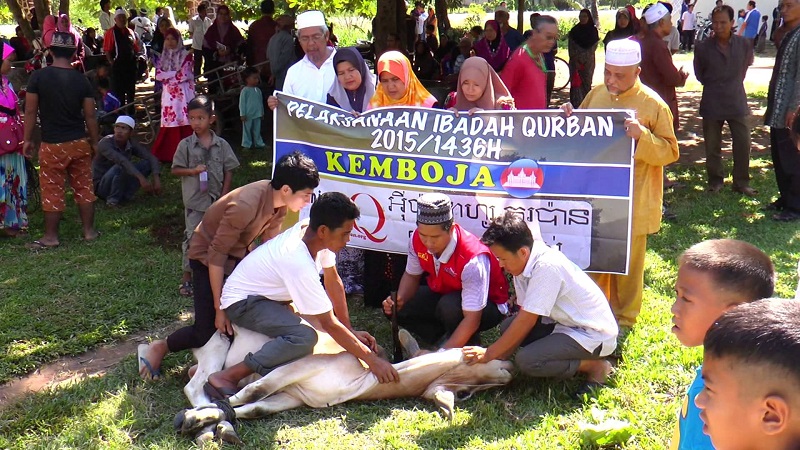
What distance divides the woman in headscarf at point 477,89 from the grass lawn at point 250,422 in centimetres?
154

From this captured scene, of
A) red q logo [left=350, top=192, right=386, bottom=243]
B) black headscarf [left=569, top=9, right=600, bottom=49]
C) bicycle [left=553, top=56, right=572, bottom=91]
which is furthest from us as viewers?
bicycle [left=553, top=56, right=572, bottom=91]

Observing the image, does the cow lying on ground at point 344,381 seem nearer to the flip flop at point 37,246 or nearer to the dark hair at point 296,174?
the dark hair at point 296,174

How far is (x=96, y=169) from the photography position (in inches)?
337

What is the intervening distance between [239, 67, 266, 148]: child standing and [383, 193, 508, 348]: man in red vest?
6.58m

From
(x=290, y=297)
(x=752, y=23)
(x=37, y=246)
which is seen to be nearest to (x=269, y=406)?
(x=290, y=297)

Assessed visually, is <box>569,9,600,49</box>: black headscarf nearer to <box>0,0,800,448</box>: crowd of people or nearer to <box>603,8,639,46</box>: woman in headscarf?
<box>603,8,639,46</box>: woman in headscarf

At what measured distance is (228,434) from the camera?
3.65 metres

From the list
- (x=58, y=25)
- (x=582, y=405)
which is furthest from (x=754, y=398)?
(x=58, y=25)

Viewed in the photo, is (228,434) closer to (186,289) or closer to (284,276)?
(284,276)

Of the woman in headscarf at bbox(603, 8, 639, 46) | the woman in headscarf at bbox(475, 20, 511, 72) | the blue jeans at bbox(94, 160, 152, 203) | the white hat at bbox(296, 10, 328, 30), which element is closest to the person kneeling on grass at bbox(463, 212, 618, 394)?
the white hat at bbox(296, 10, 328, 30)

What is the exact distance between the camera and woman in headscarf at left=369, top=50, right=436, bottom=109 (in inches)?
204

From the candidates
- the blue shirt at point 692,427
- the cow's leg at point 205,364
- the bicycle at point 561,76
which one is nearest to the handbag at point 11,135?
the cow's leg at point 205,364

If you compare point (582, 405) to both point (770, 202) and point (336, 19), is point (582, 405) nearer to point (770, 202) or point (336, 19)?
point (770, 202)

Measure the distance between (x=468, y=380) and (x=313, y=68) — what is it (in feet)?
9.01
